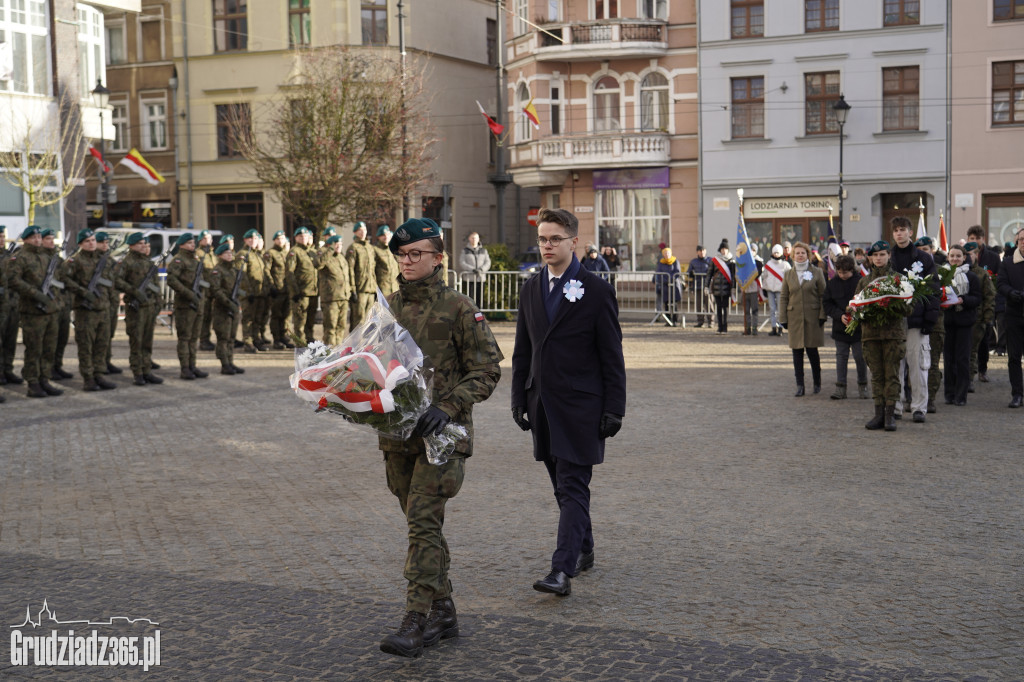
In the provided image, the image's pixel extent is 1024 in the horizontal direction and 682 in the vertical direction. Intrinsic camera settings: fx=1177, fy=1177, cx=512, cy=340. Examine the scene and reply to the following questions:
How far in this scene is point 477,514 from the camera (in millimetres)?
8305

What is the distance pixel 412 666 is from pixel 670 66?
3779 cm

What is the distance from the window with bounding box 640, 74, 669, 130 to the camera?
4109 cm

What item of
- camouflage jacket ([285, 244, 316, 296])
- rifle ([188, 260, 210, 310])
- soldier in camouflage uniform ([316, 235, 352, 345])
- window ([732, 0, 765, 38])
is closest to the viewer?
rifle ([188, 260, 210, 310])

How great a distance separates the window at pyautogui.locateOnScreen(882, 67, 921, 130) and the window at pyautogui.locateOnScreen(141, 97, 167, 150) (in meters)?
27.0

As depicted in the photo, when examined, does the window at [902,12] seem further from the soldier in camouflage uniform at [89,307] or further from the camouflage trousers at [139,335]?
the soldier in camouflage uniform at [89,307]

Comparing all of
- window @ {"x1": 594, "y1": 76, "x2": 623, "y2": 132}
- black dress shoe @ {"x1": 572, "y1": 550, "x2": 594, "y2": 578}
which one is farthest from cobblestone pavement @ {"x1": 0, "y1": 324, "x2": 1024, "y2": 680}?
window @ {"x1": 594, "y1": 76, "x2": 623, "y2": 132}

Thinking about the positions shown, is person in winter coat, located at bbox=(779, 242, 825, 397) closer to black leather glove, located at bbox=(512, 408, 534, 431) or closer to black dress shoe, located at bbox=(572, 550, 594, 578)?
black dress shoe, located at bbox=(572, 550, 594, 578)

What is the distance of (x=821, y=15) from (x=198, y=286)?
27539 mm

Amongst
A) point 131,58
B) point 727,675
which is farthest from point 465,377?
point 131,58

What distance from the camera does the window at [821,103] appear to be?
38625 mm

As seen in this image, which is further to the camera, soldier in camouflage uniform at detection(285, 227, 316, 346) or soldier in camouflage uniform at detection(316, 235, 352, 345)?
soldier in camouflage uniform at detection(285, 227, 316, 346)

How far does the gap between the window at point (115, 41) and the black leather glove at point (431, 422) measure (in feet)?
150

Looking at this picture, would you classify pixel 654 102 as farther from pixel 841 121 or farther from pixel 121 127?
pixel 121 127

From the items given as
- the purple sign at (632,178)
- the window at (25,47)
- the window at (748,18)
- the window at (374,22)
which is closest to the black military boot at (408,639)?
the window at (25,47)
